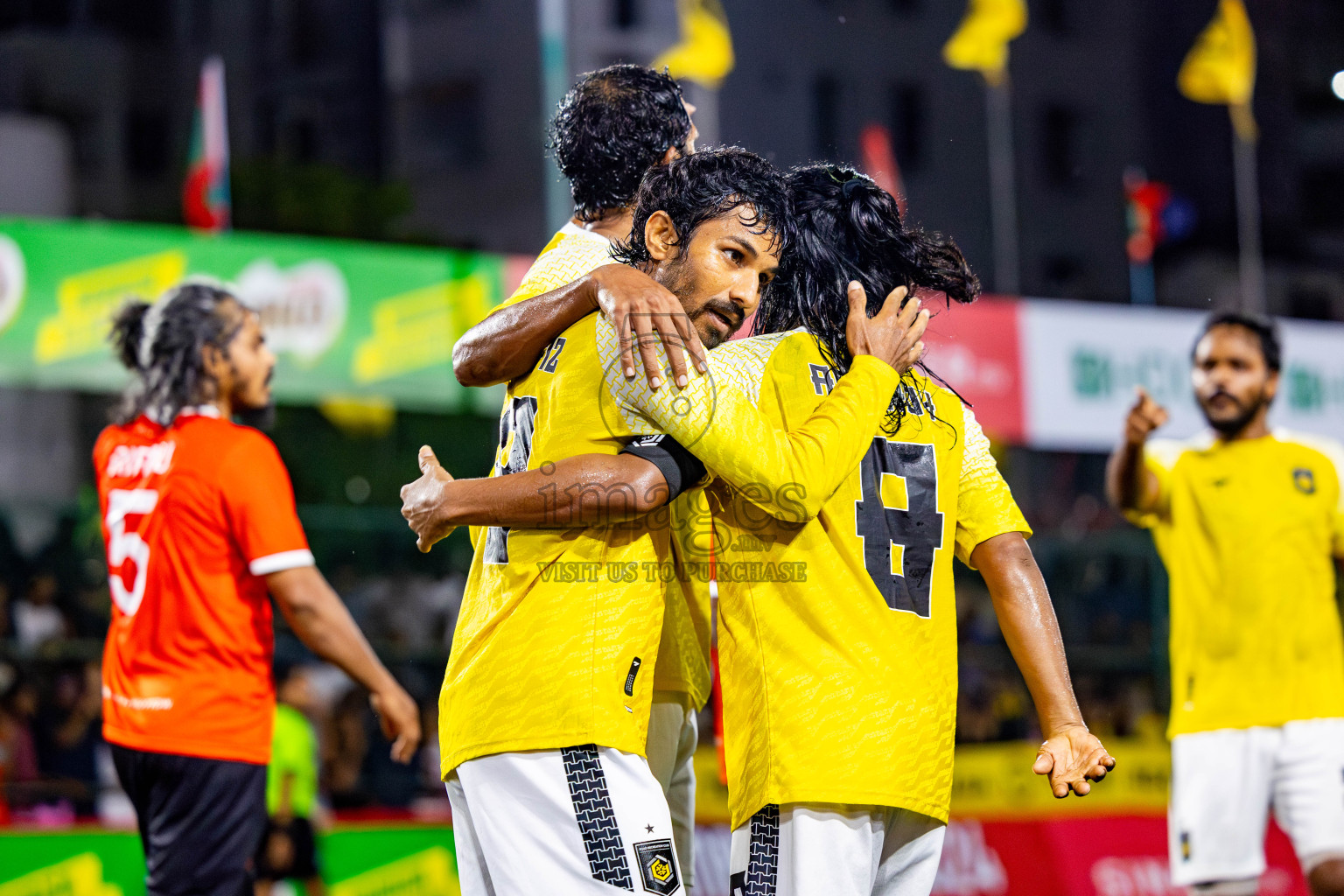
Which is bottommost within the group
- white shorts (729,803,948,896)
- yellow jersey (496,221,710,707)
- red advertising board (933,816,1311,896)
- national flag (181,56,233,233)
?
red advertising board (933,816,1311,896)

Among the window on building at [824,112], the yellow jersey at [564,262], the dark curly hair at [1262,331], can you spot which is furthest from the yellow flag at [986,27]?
the yellow jersey at [564,262]

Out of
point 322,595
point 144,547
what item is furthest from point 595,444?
point 144,547

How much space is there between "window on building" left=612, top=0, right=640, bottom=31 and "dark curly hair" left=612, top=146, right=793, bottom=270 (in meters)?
21.4

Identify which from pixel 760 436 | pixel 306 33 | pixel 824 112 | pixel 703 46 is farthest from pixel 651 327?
pixel 824 112

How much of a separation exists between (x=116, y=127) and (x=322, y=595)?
14.3 metres

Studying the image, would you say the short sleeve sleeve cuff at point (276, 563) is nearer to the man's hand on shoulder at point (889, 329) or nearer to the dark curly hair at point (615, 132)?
the dark curly hair at point (615, 132)

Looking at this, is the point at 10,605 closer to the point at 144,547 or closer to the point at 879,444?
the point at 144,547

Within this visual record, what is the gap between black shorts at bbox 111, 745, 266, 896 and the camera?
12.6ft

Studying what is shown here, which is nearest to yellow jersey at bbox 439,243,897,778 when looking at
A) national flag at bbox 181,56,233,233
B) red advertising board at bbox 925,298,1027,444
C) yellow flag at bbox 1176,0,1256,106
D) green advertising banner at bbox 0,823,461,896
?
green advertising banner at bbox 0,823,461,896

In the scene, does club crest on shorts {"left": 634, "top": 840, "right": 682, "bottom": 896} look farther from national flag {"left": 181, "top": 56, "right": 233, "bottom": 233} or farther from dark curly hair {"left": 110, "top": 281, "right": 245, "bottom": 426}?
national flag {"left": 181, "top": 56, "right": 233, "bottom": 233}

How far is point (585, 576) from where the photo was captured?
2.58 metres

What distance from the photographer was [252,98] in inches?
727

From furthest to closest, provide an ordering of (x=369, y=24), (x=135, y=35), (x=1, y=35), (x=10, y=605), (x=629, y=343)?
1. (x=369, y=24)
2. (x=135, y=35)
3. (x=1, y=35)
4. (x=10, y=605)
5. (x=629, y=343)

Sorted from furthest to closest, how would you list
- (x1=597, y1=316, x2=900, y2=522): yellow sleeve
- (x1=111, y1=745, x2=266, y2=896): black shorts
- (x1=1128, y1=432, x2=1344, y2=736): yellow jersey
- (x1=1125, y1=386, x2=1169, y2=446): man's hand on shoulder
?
(x1=1128, y1=432, x2=1344, y2=736): yellow jersey, (x1=1125, y1=386, x2=1169, y2=446): man's hand on shoulder, (x1=111, y1=745, x2=266, y2=896): black shorts, (x1=597, y1=316, x2=900, y2=522): yellow sleeve
